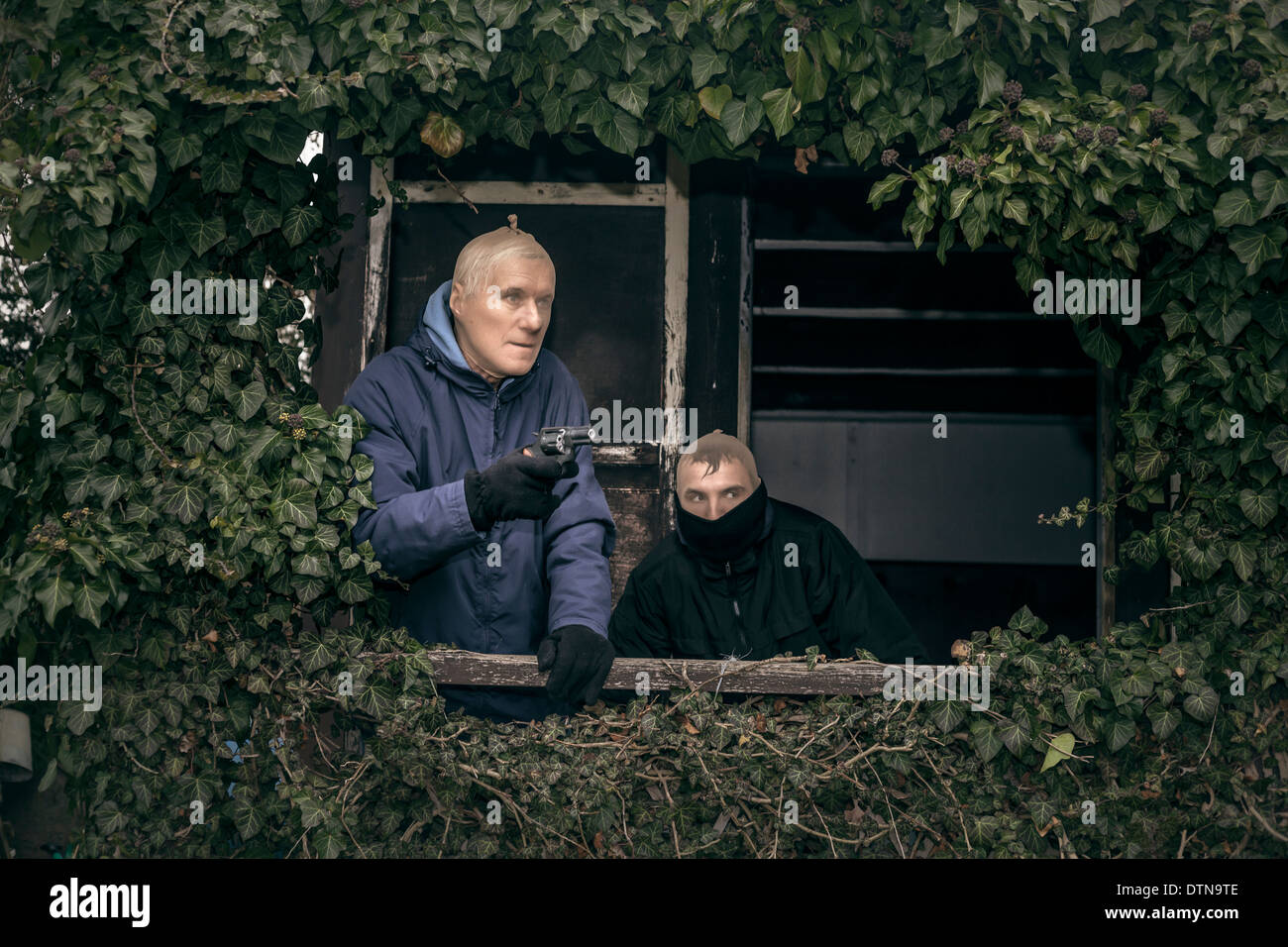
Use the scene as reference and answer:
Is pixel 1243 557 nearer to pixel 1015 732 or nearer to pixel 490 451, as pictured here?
pixel 1015 732

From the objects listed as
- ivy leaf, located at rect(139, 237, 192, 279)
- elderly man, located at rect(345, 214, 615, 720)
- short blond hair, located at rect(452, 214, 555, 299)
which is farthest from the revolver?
ivy leaf, located at rect(139, 237, 192, 279)

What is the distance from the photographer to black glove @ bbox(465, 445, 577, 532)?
4.14 m

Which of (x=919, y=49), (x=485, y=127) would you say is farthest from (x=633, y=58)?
(x=919, y=49)

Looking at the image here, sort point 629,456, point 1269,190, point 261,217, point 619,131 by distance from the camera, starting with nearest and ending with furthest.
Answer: point 1269,190 < point 261,217 < point 619,131 < point 629,456

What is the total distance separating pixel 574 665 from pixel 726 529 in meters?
0.81

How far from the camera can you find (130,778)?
164 inches

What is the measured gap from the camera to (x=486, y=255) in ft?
15.2

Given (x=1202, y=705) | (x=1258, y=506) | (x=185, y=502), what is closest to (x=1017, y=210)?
(x=1258, y=506)

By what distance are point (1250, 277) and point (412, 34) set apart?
9.22 feet

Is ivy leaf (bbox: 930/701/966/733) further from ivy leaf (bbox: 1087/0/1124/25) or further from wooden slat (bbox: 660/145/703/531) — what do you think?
ivy leaf (bbox: 1087/0/1124/25)

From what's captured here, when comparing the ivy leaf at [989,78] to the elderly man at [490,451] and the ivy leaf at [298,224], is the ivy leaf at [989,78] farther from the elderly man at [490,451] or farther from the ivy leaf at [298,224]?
the ivy leaf at [298,224]
